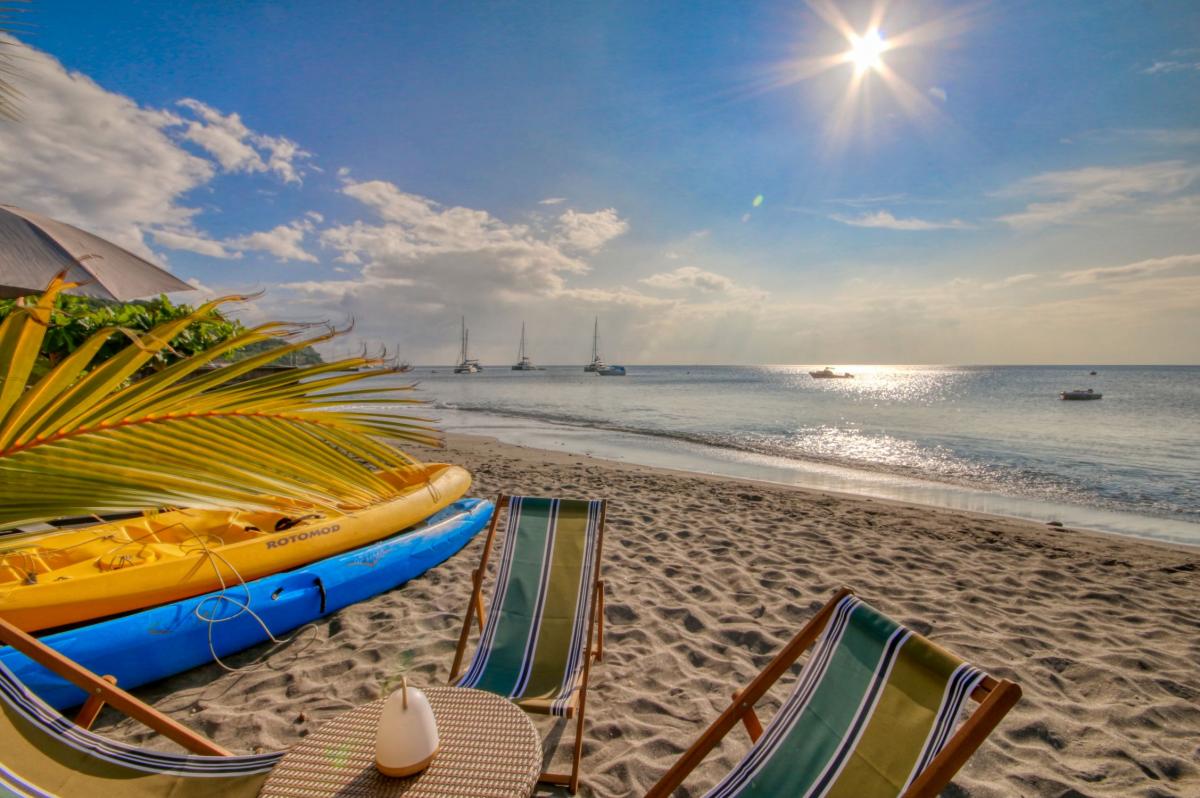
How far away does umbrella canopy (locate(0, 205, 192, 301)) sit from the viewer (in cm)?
346

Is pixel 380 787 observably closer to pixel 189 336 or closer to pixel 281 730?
pixel 281 730

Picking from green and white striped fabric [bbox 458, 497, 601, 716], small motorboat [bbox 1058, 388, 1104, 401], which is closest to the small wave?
green and white striped fabric [bbox 458, 497, 601, 716]

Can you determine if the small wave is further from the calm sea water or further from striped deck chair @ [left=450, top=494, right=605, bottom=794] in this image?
striped deck chair @ [left=450, top=494, right=605, bottom=794]

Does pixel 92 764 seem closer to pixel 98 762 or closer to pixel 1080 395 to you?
pixel 98 762

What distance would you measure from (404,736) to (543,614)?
1512 millimetres

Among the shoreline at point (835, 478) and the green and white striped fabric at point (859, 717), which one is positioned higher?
the green and white striped fabric at point (859, 717)

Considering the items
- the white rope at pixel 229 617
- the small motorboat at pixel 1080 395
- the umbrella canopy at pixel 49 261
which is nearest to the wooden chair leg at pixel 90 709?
the white rope at pixel 229 617

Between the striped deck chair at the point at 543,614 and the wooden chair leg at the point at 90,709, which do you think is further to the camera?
the striped deck chair at the point at 543,614

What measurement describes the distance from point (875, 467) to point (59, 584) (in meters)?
13.5

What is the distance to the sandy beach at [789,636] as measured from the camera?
2.70 m

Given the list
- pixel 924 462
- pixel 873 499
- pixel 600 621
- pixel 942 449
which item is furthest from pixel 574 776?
pixel 942 449

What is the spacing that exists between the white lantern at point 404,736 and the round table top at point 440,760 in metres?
0.04

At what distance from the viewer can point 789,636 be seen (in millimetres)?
3762

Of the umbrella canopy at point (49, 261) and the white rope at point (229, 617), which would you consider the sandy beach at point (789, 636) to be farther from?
the umbrella canopy at point (49, 261)
